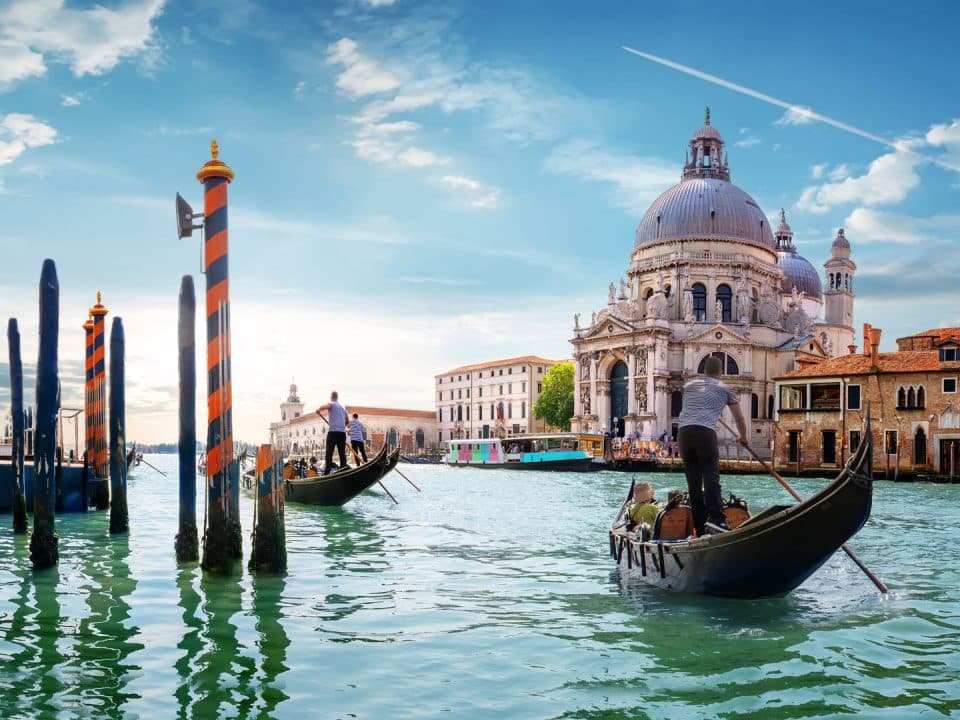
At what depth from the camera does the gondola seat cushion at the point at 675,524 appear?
7.68 m

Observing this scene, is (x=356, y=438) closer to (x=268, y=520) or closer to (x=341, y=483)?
(x=341, y=483)

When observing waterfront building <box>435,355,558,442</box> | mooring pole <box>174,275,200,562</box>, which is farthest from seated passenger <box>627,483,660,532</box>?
waterfront building <box>435,355,558,442</box>

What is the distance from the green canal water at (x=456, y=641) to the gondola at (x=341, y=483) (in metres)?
5.34

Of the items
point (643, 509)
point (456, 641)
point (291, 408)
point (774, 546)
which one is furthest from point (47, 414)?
point (291, 408)

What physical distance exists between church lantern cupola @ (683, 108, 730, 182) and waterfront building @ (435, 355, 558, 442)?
2027 cm

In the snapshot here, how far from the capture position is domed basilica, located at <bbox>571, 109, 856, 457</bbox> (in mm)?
48812

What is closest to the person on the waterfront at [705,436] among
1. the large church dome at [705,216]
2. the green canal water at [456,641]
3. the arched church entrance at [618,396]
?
the green canal water at [456,641]

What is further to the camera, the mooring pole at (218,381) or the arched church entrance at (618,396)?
the arched church entrance at (618,396)

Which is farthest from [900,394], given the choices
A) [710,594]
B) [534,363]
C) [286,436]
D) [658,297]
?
[286,436]

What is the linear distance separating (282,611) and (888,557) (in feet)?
22.3

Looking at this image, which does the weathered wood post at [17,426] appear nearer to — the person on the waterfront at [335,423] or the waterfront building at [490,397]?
the person on the waterfront at [335,423]

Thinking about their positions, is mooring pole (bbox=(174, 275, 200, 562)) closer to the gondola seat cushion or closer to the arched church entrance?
the gondola seat cushion

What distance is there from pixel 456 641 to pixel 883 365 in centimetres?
3033

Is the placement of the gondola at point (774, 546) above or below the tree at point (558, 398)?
below
